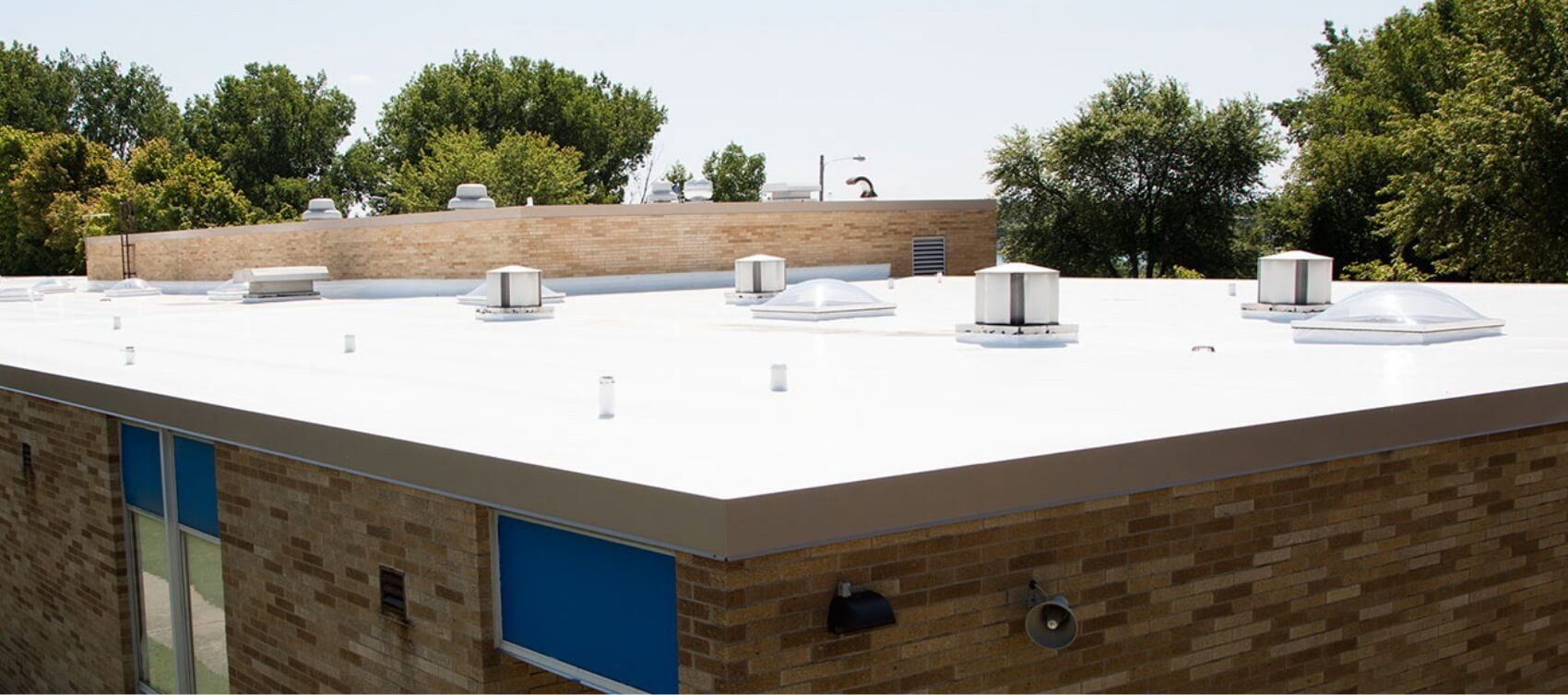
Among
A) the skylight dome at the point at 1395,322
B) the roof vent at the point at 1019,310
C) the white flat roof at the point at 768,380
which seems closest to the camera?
the white flat roof at the point at 768,380

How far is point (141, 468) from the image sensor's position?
1044 centimetres

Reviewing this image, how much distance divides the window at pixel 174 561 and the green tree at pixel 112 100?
316 ft

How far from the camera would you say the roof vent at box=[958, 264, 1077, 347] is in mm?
12672

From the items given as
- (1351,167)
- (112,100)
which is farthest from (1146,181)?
(112,100)

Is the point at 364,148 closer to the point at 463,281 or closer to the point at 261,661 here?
the point at 463,281

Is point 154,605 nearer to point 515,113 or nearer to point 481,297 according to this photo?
point 481,297

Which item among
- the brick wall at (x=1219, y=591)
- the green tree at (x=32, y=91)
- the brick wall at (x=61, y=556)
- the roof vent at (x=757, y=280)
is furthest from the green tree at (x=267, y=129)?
the brick wall at (x=1219, y=591)

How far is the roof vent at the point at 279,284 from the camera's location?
83.0 ft

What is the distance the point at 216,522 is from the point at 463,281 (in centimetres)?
1670

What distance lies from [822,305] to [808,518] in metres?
11.4

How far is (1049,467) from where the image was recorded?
243 inches

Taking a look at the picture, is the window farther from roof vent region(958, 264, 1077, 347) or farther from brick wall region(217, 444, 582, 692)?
roof vent region(958, 264, 1077, 347)

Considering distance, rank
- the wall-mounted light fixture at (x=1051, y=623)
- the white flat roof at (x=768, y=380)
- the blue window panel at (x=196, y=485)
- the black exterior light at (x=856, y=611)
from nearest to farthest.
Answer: the black exterior light at (x=856, y=611) < the wall-mounted light fixture at (x=1051, y=623) < the white flat roof at (x=768, y=380) < the blue window panel at (x=196, y=485)

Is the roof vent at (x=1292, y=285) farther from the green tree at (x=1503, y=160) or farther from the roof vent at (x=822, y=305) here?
the green tree at (x=1503, y=160)
